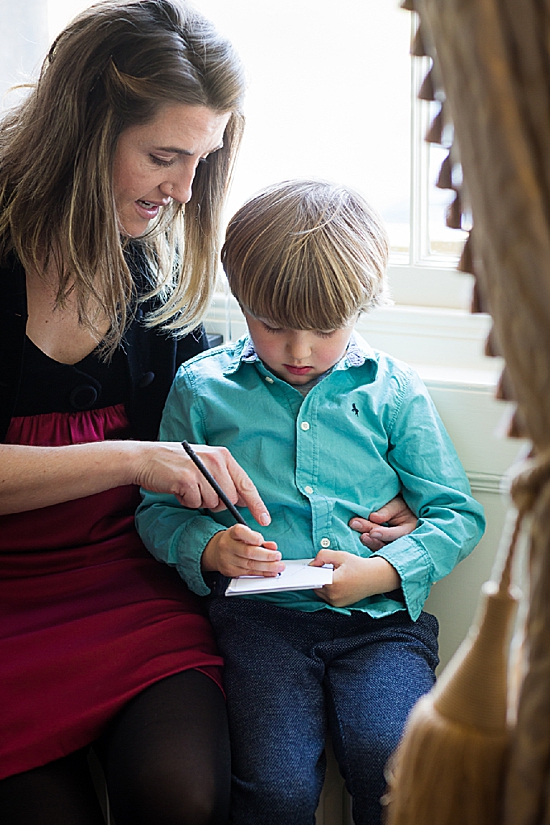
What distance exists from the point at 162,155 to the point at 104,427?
0.43 metres

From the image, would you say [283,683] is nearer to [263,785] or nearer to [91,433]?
[263,785]

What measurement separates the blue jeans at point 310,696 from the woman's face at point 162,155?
598mm

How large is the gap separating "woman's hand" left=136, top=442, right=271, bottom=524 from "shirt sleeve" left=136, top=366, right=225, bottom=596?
46 millimetres

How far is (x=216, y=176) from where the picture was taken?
1.35 meters

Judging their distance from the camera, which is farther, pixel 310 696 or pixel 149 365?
pixel 149 365

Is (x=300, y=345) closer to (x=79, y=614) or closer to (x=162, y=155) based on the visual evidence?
(x=162, y=155)

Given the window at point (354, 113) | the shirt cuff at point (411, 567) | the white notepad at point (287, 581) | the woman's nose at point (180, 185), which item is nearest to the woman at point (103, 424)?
the woman's nose at point (180, 185)

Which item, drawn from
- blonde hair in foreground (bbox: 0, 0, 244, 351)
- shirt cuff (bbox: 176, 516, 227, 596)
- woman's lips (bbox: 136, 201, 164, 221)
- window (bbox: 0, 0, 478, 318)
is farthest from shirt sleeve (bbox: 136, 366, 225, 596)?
window (bbox: 0, 0, 478, 318)

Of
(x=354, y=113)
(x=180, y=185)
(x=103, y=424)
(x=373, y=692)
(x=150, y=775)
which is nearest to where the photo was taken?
(x=150, y=775)

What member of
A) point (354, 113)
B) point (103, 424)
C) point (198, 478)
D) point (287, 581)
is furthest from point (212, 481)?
point (354, 113)

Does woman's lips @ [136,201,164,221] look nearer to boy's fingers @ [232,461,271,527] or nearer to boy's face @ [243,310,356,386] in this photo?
boy's face @ [243,310,356,386]

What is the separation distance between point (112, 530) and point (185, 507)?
0.14 m

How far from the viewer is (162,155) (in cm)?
118

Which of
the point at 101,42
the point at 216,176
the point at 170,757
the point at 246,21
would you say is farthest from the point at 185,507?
the point at 246,21
